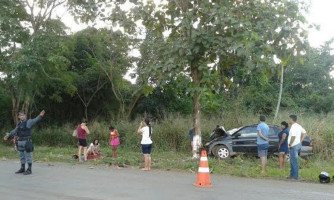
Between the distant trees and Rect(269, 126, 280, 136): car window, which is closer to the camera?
the distant trees

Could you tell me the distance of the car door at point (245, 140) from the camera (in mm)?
18812

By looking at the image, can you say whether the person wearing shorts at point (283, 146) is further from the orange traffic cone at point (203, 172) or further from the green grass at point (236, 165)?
the orange traffic cone at point (203, 172)

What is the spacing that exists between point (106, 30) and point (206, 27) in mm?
4136

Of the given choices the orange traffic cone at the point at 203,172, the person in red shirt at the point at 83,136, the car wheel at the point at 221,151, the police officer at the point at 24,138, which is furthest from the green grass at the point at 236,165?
the police officer at the point at 24,138

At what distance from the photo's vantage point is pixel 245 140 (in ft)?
62.2

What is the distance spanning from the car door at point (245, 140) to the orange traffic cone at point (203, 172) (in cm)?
736

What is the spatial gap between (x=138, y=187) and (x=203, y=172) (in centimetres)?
163

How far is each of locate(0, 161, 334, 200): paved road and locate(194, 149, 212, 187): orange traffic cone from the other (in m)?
0.22

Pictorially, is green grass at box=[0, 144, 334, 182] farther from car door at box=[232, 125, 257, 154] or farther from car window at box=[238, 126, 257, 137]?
car window at box=[238, 126, 257, 137]

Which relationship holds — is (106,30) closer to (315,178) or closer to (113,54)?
(315,178)

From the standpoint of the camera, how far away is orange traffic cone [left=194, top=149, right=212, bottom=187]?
452 inches

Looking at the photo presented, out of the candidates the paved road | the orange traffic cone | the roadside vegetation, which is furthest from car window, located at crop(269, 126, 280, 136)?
the orange traffic cone

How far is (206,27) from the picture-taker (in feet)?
50.7

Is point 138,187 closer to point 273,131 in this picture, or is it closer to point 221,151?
point 221,151
